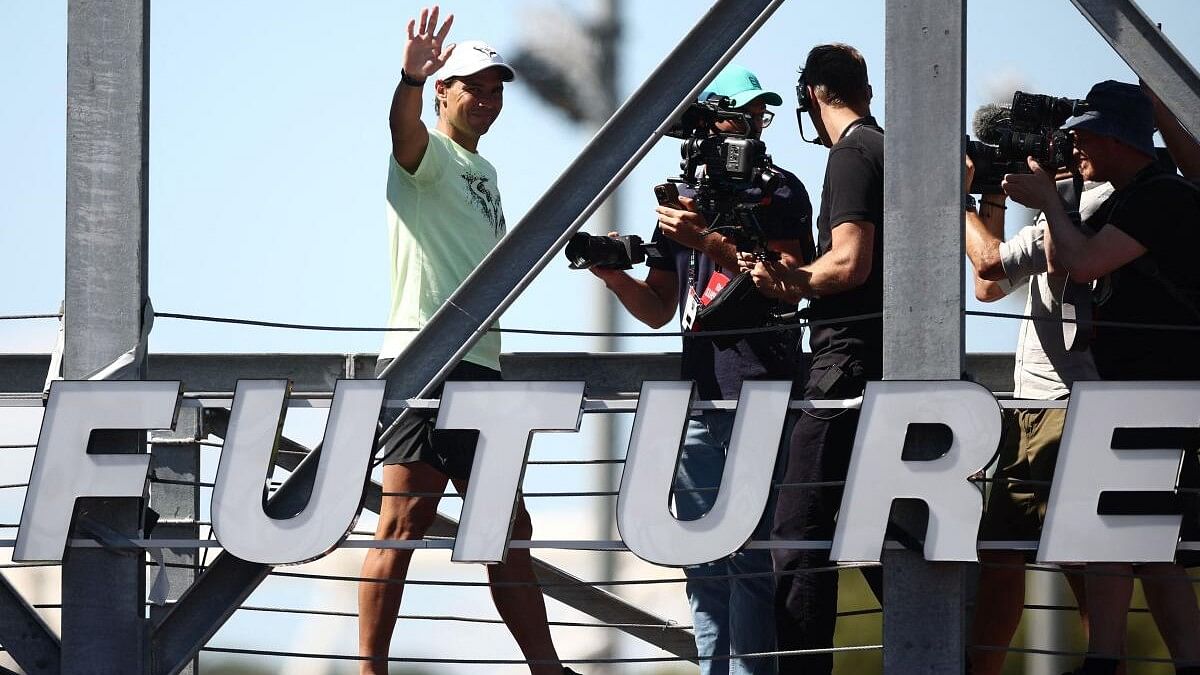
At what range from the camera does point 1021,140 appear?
13.3 ft

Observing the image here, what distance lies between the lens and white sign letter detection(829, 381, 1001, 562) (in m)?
3.40

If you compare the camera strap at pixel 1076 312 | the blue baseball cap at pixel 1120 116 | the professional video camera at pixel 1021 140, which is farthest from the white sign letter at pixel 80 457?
the blue baseball cap at pixel 1120 116

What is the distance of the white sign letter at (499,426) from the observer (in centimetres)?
362

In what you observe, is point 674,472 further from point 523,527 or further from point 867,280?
point 523,527

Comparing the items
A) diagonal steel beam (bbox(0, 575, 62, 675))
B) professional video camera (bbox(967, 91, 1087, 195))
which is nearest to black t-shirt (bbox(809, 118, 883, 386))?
professional video camera (bbox(967, 91, 1087, 195))

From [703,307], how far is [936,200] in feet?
3.38

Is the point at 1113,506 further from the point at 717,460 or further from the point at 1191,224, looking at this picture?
the point at 717,460

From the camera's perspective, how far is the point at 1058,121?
412cm

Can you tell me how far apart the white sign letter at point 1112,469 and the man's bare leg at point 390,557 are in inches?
64.0

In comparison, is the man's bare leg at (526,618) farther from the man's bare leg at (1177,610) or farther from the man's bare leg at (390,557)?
the man's bare leg at (1177,610)

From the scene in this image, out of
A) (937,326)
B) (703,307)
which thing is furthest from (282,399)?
(937,326)

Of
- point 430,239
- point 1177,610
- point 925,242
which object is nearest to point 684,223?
point 430,239

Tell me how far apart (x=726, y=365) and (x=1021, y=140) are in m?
0.97

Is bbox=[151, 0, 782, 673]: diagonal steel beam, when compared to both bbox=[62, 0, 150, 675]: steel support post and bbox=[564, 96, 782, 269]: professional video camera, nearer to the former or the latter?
bbox=[62, 0, 150, 675]: steel support post
